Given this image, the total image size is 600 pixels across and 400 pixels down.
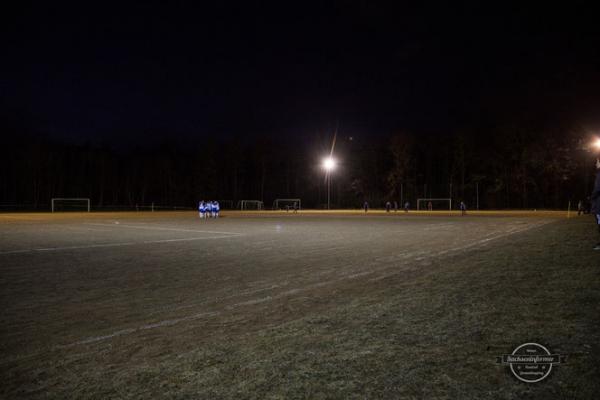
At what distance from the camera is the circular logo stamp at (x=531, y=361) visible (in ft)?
10.4

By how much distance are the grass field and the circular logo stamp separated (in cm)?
8

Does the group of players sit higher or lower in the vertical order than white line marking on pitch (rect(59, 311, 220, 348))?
higher

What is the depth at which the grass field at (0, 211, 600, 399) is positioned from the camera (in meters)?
3.07

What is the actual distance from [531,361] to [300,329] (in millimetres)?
2059

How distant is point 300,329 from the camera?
14.3 feet

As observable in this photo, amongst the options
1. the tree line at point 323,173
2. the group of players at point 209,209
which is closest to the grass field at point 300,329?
the group of players at point 209,209

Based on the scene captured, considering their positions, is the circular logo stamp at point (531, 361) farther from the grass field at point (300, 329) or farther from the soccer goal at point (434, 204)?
the soccer goal at point (434, 204)

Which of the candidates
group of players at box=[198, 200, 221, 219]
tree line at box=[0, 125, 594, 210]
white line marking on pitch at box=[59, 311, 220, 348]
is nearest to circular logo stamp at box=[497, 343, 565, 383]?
white line marking on pitch at box=[59, 311, 220, 348]

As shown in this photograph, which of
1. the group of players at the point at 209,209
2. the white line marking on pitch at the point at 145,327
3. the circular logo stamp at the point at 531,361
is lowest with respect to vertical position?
the white line marking on pitch at the point at 145,327

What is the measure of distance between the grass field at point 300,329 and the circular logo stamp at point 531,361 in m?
0.08

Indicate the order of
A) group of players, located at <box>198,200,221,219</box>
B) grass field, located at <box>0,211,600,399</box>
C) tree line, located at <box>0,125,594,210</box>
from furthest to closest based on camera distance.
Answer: tree line, located at <box>0,125,594,210</box> → group of players, located at <box>198,200,221,219</box> → grass field, located at <box>0,211,600,399</box>

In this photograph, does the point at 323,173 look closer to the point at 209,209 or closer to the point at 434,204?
the point at 434,204

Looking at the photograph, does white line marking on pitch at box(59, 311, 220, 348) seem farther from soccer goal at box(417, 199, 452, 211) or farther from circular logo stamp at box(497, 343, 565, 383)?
soccer goal at box(417, 199, 452, 211)

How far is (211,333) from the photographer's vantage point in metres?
4.32
